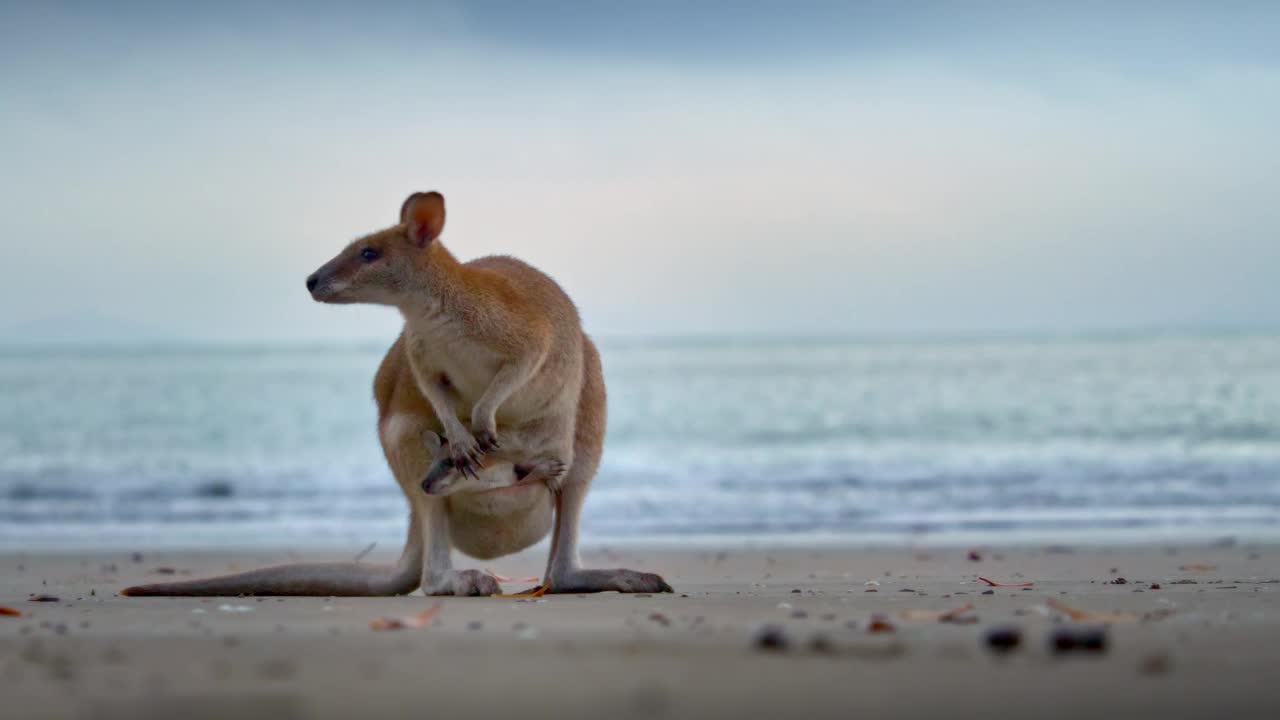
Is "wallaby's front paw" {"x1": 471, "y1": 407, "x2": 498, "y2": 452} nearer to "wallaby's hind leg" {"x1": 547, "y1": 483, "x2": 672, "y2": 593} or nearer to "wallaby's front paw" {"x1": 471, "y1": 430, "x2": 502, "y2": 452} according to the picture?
"wallaby's front paw" {"x1": 471, "y1": 430, "x2": 502, "y2": 452}

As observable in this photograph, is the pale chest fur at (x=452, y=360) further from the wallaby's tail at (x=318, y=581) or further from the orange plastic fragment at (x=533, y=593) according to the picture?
the orange plastic fragment at (x=533, y=593)

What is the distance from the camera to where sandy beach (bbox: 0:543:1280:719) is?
2.71m

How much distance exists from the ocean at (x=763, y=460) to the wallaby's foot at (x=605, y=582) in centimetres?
413

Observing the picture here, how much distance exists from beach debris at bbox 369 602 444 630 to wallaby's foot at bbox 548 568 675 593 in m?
0.84

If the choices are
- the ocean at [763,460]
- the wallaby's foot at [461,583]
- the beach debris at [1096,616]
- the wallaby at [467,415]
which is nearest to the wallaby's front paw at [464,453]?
the wallaby at [467,415]

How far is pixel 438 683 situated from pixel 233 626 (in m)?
1.24

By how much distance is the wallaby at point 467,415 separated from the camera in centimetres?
469

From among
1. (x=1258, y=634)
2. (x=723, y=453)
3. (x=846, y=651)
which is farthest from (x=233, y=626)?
(x=723, y=453)

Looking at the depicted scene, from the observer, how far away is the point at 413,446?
4.82 meters

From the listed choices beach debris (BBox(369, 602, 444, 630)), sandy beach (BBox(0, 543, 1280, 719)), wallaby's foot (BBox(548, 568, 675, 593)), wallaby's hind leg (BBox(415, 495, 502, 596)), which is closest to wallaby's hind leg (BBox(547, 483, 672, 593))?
wallaby's foot (BBox(548, 568, 675, 593))

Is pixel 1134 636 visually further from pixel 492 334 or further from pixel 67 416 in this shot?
pixel 67 416

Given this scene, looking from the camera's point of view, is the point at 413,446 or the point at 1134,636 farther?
the point at 413,446

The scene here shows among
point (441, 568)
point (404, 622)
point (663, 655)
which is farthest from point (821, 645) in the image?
point (441, 568)

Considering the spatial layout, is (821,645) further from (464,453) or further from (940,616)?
(464,453)
